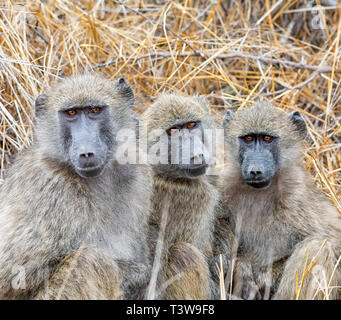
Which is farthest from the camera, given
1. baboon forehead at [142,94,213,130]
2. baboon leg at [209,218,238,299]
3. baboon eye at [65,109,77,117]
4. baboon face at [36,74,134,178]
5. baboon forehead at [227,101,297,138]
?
baboon forehead at [227,101,297,138]

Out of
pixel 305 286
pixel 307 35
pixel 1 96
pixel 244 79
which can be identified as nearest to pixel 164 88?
pixel 244 79

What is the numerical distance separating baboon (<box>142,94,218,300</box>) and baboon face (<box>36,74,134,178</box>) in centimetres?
26

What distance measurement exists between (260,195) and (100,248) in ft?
3.80

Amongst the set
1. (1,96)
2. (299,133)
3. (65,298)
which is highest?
(1,96)

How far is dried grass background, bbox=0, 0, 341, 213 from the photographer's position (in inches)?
184

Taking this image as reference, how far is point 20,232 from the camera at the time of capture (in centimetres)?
321

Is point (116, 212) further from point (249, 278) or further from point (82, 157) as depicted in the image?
point (249, 278)

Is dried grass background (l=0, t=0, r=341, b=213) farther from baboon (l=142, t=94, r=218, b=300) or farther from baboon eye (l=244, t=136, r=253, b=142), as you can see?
baboon eye (l=244, t=136, r=253, b=142)

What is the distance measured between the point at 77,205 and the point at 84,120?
0.43 metres

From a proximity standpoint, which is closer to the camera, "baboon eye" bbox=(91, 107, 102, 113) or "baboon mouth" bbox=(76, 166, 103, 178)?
"baboon mouth" bbox=(76, 166, 103, 178)

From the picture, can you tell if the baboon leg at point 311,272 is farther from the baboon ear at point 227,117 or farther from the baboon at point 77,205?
the baboon ear at point 227,117

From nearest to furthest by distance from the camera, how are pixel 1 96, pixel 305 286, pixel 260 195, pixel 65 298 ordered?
pixel 65 298 → pixel 305 286 → pixel 260 195 → pixel 1 96

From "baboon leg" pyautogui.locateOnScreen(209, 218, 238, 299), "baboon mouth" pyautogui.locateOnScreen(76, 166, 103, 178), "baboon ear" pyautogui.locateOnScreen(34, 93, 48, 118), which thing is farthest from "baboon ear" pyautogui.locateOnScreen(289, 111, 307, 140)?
"baboon ear" pyautogui.locateOnScreen(34, 93, 48, 118)

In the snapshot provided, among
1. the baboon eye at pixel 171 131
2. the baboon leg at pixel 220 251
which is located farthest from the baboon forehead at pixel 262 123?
the baboon leg at pixel 220 251
